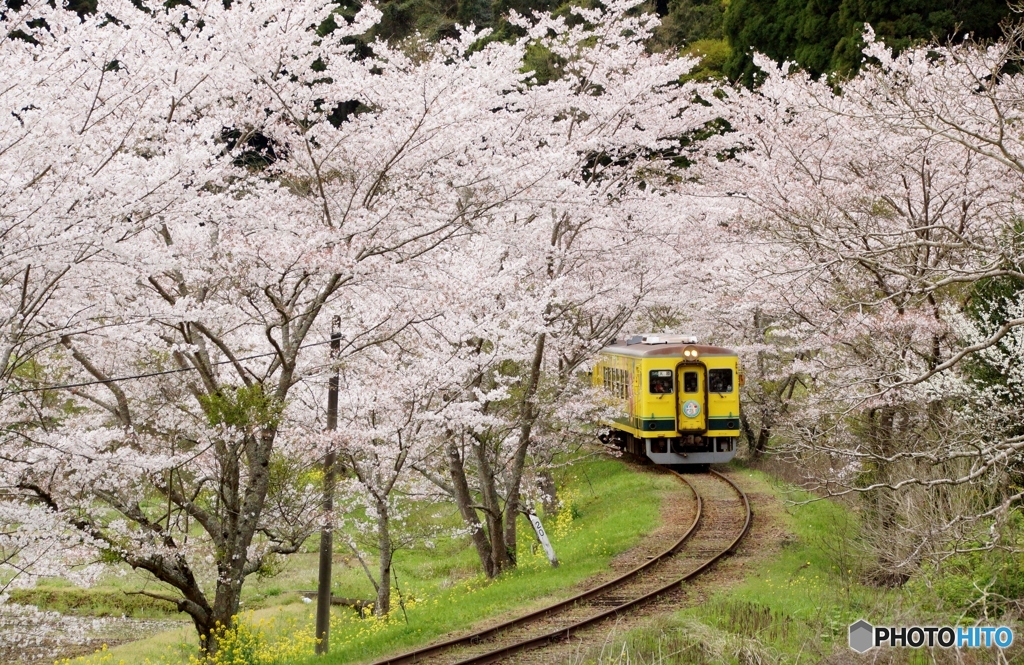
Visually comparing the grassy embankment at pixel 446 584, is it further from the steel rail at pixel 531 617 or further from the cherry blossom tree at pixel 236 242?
the cherry blossom tree at pixel 236 242

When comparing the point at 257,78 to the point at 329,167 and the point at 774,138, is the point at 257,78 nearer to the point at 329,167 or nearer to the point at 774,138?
the point at 329,167

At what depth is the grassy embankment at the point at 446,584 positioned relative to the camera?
9.01 metres

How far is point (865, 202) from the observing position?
11070 mm

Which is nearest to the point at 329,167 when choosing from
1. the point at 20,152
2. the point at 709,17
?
the point at 20,152

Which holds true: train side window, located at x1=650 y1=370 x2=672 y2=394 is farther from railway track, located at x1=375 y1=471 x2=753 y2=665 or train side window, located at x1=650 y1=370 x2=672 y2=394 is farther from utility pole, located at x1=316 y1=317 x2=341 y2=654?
utility pole, located at x1=316 y1=317 x2=341 y2=654

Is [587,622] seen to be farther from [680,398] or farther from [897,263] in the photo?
[680,398]

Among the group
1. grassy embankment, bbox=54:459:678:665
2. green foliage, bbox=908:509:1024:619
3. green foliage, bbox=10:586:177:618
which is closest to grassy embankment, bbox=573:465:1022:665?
green foliage, bbox=908:509:1024:619

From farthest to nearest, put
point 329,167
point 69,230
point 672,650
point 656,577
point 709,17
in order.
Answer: point 709,17, point 656,577, point 329,167, point 672,650, point 69,230

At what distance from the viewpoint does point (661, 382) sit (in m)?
16.0

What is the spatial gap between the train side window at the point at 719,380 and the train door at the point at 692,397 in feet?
0.39

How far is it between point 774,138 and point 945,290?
522 centimetres

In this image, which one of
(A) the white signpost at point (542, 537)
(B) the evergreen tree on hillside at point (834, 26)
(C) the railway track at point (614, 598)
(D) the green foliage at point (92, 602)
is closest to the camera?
(C) the railway track at point (614, 598)

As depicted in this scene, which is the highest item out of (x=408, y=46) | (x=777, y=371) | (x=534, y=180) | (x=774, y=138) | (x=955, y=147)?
(x=408, y=46)

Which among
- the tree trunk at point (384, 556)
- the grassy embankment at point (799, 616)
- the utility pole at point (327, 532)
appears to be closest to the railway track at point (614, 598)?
the grassy embankment at point (799, 616)
